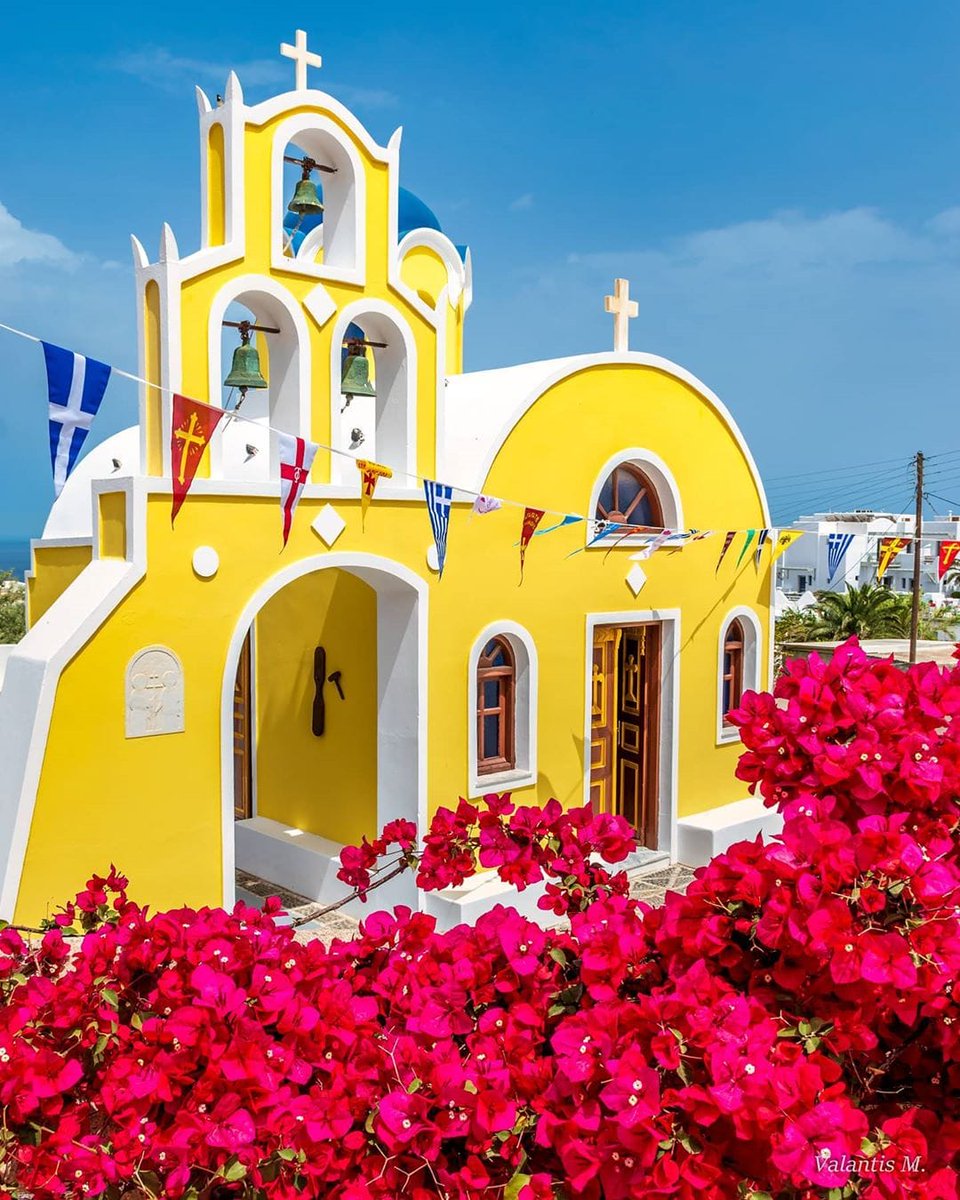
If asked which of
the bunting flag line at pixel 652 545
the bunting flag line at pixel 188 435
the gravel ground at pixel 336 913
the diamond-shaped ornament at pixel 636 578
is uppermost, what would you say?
the bunting flag line at pixel 188 435

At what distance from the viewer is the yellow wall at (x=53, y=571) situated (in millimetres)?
8148

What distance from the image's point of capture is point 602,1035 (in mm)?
2154

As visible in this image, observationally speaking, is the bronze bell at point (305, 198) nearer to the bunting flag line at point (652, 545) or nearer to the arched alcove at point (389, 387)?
the arched alcove at point (389, 387)

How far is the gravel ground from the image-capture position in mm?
7758

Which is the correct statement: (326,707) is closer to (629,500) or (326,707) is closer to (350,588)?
(350,588)

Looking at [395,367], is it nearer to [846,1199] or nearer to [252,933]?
[252,933]

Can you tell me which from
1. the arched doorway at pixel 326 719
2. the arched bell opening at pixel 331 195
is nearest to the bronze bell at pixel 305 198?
the arched bell opening at pixel 331 195

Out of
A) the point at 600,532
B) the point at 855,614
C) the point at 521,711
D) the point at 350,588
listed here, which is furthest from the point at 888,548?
the point at 855,614

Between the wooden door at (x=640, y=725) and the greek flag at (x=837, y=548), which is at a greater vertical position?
the greek flag at (x=837, y=548)

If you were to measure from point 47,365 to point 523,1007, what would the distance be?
404 cm

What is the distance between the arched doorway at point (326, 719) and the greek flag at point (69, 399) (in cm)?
→ 176

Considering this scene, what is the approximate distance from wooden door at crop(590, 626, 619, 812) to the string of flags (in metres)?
0.94

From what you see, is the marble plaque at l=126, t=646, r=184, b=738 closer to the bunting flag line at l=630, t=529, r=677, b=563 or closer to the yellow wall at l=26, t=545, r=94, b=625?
the yellow wall at l=26, t=545, r=94, b=625

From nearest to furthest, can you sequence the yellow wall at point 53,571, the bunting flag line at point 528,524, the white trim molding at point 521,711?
1. the bunting flag line at point 528,524
2. the white trim molding at point 521,711
3. the yellow wall at point 53,571
